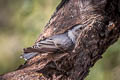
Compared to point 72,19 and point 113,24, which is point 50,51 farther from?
point 113,24

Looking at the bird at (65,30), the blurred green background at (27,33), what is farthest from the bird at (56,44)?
the blurred green background at (27,33)

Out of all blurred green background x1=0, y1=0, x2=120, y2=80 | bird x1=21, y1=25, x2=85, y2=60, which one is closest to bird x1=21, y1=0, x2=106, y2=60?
bird x1=21, y1=25, x2=85, y2=60

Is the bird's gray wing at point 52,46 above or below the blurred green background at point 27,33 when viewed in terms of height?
below

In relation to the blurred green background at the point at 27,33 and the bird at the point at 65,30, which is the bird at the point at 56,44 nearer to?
the bird at the point at 65,30

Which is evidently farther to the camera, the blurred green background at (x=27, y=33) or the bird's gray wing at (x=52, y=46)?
the blurred green background at (x=27, y=33)

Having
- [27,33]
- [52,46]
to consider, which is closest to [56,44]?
[52,46]

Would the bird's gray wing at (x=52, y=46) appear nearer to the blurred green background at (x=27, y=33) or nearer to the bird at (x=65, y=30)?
the bird at (x=65, y=30)

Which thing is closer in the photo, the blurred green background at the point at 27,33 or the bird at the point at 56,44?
the bird at the point at 56,44

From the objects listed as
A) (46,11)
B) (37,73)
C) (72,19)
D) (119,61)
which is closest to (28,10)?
(46,11)
